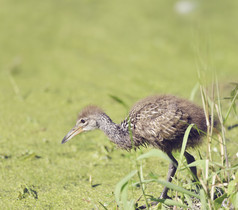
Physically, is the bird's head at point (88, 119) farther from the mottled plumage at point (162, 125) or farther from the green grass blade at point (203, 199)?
the green grass blade at point (203, 199)

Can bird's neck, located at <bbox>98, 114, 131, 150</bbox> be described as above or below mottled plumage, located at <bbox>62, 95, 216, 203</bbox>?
below

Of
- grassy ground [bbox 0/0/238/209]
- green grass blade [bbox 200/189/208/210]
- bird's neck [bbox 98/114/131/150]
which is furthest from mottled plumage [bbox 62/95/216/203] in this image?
green grass blade [bbox 200/189/208/210]

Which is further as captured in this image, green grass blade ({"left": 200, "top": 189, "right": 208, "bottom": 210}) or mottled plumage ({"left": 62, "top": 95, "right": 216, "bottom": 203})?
mottled plumage ({"left": 62, "top": 95, "right": 216, "bottom": 203})

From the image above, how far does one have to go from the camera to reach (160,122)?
3.54 meters

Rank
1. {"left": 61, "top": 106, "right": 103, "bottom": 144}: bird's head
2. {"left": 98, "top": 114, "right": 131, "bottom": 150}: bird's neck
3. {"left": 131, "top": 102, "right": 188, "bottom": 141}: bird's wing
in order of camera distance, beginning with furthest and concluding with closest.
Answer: {"left": 61, "top": 106, "right": 103, "bottom": 144}: bird's head < {"left": 98, "top": 114, "right": 131, "bottom": 150}: bird's neck < {"left": 131, "top": 102, "right": 188, "bottom": 141}: bird's wing

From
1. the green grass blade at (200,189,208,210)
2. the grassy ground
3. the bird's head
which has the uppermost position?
the green grass blade at (200,189,208,210)

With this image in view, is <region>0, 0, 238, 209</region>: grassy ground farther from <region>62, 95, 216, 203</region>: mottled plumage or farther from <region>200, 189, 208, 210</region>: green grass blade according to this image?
<region>200, 189, 208, 210</region>: green grass blade

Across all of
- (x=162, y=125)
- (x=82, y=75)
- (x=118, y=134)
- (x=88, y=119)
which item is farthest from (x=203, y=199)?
(x=82, y=75)

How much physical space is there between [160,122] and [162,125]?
3cm

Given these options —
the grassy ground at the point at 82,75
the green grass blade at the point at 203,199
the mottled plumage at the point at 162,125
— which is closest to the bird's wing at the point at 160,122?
the mottled plumage at the point at 162,125

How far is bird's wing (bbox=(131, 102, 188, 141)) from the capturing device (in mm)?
3512

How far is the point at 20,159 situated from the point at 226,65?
4.27 m

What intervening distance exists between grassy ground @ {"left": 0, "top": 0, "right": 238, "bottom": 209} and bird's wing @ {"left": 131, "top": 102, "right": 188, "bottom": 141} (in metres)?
0.39

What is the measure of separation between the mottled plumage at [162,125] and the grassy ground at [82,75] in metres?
0.39
